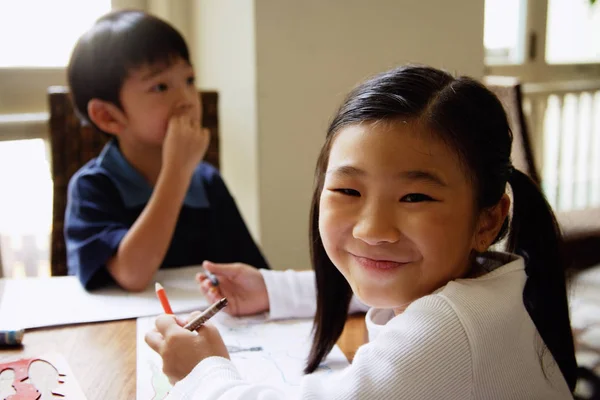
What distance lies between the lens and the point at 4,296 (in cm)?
91

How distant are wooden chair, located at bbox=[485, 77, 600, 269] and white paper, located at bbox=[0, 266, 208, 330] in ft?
1.81

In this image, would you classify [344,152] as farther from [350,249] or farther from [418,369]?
[418,369]

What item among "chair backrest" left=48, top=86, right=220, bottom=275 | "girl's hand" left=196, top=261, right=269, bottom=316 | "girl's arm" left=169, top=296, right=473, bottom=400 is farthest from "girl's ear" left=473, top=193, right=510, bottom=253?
"chair backrest" left=48, top=86, right=220, bottom=275

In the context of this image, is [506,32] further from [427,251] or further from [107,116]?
[427,251]

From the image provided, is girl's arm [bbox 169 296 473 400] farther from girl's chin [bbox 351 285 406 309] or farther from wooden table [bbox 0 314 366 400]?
wooden table [bbox 0 314 366 400]

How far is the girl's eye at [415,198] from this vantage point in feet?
1.80

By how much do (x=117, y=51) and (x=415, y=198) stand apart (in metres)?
0.75

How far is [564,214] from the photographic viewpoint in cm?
149

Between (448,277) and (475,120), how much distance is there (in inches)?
5.8

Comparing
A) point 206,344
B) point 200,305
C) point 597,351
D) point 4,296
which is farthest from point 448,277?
point 597,351

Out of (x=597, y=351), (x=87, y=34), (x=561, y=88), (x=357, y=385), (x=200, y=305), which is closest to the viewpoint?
(x=357, y=385)

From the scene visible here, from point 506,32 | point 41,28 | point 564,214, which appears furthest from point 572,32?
point 41,28

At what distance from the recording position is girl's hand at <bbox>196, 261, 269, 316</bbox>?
0.85 meters

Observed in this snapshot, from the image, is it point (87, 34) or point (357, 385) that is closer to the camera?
point (357, 385)
